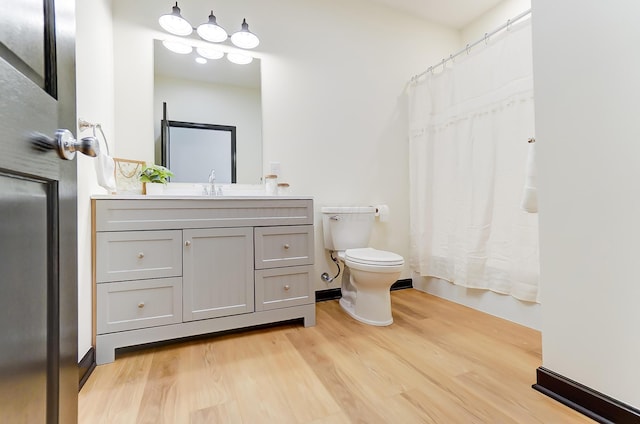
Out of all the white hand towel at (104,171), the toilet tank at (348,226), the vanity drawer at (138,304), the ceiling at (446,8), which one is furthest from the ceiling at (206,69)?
the vanity drawer at (138,304)

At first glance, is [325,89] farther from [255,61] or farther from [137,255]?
[137,255]

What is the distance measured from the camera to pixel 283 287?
183cm

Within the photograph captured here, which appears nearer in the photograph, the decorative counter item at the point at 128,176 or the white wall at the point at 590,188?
the white wall at the point at 590,188

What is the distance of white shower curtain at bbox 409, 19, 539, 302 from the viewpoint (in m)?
1.83

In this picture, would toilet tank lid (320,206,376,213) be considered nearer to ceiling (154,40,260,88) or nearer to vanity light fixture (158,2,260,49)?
ceiling (154,40,260,88)

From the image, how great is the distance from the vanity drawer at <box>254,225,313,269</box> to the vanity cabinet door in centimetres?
6

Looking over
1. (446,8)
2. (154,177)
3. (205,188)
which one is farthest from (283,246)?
(446,8)

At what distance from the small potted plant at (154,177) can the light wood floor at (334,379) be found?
38.1 inches

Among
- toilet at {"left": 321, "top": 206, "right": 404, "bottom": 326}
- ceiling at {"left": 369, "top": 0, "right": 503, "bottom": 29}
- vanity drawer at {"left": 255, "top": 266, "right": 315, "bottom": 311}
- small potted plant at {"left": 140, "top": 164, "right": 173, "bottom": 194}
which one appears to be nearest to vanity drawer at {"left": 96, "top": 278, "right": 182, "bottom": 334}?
vanity drawer at {"left": 255, "top": 266, "right": 315, "bottom": 311}

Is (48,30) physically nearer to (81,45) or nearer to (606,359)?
(81,45)

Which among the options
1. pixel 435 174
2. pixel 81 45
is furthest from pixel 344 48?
pixel 81 45

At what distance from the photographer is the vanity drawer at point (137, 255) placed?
145 centimetres

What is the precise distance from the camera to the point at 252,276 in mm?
1745

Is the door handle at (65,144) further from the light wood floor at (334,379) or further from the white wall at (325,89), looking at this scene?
the white wall at (325,89)
